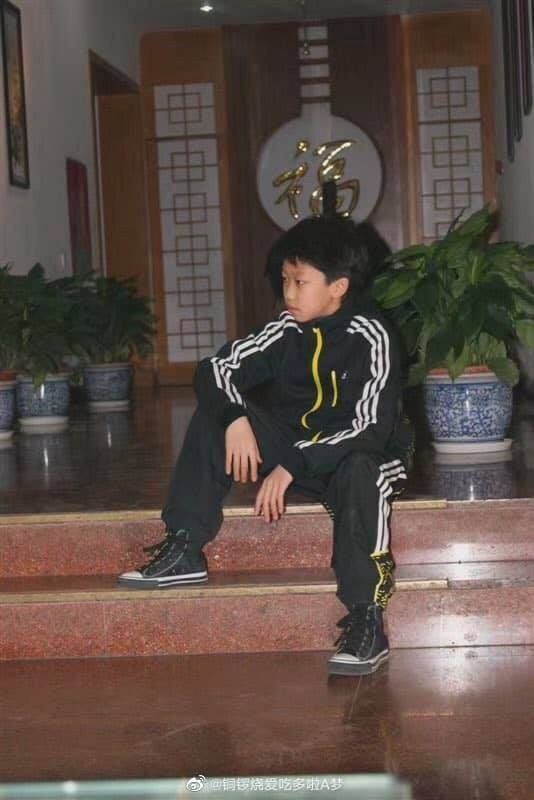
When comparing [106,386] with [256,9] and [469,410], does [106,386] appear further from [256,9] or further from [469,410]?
[469,410]

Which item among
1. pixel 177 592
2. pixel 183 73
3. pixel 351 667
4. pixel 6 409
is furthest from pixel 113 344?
pixel 351 667

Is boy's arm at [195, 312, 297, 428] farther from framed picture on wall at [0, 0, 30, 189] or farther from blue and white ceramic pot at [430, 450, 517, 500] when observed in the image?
framed picture on wall at [0, 0, 30, 189]

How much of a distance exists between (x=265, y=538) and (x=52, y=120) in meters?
4.77

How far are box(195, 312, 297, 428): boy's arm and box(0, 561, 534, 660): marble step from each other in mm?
→ 402

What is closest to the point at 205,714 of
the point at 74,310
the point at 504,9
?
the point at 74,310

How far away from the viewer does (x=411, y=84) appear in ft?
29.9

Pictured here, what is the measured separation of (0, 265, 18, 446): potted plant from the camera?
5488 millimetres

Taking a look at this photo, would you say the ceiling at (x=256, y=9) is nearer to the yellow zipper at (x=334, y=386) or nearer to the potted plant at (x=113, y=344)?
the potted plant at (x=113, y=344)

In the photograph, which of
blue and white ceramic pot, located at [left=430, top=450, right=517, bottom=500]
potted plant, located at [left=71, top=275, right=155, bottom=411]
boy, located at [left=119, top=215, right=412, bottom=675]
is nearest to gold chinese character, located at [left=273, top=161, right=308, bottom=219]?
potted plant, located at [left=71, top=275, right=155, bottom=411]

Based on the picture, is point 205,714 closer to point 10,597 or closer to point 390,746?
point 390,746

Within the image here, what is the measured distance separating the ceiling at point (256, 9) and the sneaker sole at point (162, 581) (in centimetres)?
621

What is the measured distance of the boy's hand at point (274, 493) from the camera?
2.88 meters

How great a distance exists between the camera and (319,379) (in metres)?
3.10

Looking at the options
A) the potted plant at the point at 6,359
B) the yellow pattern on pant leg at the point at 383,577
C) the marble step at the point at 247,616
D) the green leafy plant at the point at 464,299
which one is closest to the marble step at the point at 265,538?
the marble step at the point at 247,616
